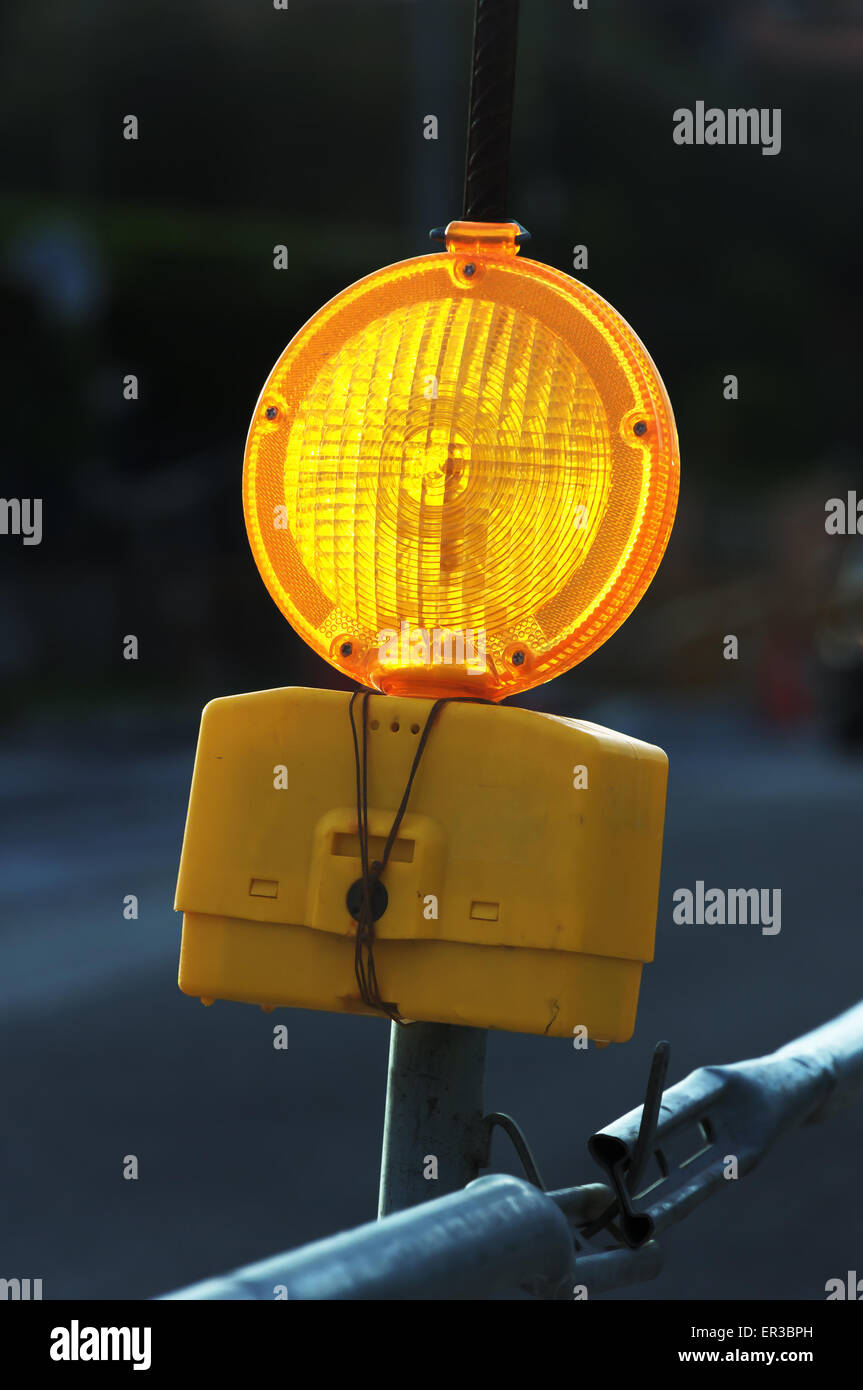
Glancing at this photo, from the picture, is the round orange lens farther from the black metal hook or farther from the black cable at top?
the black metal hook

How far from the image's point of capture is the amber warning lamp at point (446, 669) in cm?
151

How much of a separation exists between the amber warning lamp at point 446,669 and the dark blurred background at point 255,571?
385cm

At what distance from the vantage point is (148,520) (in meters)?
25.9

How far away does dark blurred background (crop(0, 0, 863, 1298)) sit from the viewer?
246 inches

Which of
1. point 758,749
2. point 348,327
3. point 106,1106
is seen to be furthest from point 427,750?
point 758,749

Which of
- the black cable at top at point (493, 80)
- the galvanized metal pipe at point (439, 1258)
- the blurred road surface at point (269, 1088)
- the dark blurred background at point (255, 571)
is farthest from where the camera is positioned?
the dark blurred background at point (255, 571)

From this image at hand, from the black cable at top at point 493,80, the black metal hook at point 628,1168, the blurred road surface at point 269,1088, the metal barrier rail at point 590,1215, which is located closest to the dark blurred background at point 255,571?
the blurred road surface at point 269,1088

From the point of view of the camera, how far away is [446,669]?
164 cm

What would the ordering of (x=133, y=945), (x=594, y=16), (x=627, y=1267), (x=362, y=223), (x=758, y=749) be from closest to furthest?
(x=627, y=1267)
(x=133, y=945)
(x=758, y=749)
(x=362, y=223)
(x=594, y=16)

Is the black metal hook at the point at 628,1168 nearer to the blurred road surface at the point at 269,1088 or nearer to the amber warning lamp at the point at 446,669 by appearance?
the amber warning lamp at the point at 446,669

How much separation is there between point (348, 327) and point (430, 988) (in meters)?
0.54

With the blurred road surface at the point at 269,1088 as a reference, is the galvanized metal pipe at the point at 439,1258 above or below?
above

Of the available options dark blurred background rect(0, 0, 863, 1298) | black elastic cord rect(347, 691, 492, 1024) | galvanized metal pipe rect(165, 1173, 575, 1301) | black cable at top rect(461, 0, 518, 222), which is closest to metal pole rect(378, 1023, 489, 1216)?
black elastic cord rect(347, 691, 492, 1024)

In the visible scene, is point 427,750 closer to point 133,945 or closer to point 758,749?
point 133,945
